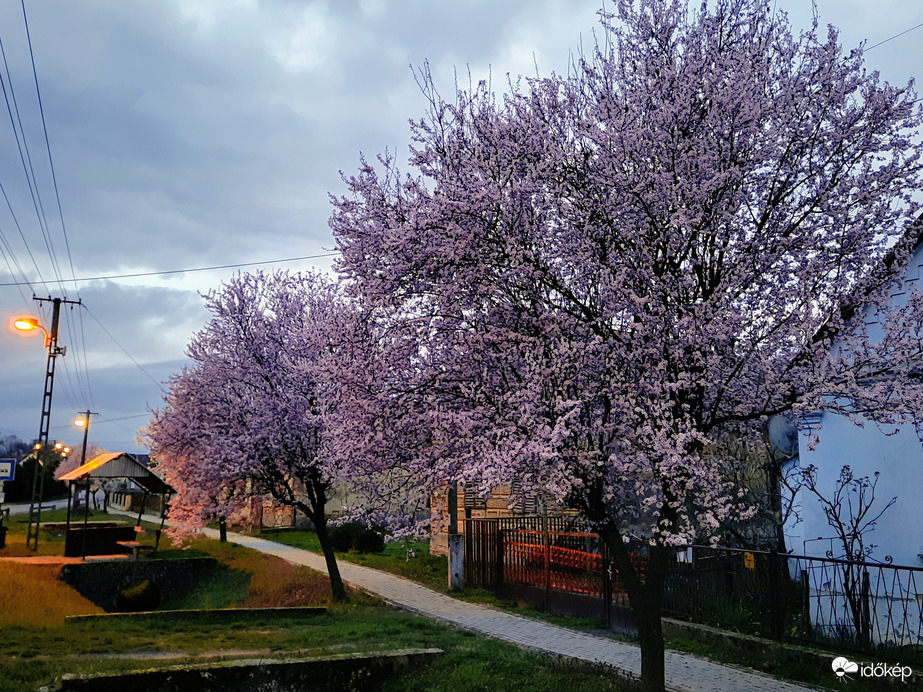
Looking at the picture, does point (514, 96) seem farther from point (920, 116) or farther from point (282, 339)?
point (282, 339)

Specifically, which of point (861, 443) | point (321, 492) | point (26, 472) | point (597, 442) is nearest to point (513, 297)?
point (597, 442)

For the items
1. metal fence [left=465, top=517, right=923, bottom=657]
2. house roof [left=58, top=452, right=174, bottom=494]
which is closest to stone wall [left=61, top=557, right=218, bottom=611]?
house roof [left=58, top=452, right=174, bottom=494]

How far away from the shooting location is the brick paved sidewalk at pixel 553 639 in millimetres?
9354

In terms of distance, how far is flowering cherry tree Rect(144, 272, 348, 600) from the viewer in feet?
55.3

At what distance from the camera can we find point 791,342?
746 cm

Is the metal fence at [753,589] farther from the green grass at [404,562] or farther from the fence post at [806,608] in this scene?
the green grass at [404,562]

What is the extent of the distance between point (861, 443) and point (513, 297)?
8.66 m

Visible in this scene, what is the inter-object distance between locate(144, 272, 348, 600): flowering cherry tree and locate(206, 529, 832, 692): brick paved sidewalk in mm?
2499

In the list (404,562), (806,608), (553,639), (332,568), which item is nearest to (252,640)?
(553,639)

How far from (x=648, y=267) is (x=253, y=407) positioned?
12.0 metres

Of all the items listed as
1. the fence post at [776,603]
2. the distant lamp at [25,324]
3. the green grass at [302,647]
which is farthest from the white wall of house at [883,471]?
the distant lamp at [25,324]

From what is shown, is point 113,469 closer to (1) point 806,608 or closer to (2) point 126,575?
(2) point 126,575

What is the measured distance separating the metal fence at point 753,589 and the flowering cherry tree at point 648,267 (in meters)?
2.38

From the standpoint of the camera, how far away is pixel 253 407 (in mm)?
17141
